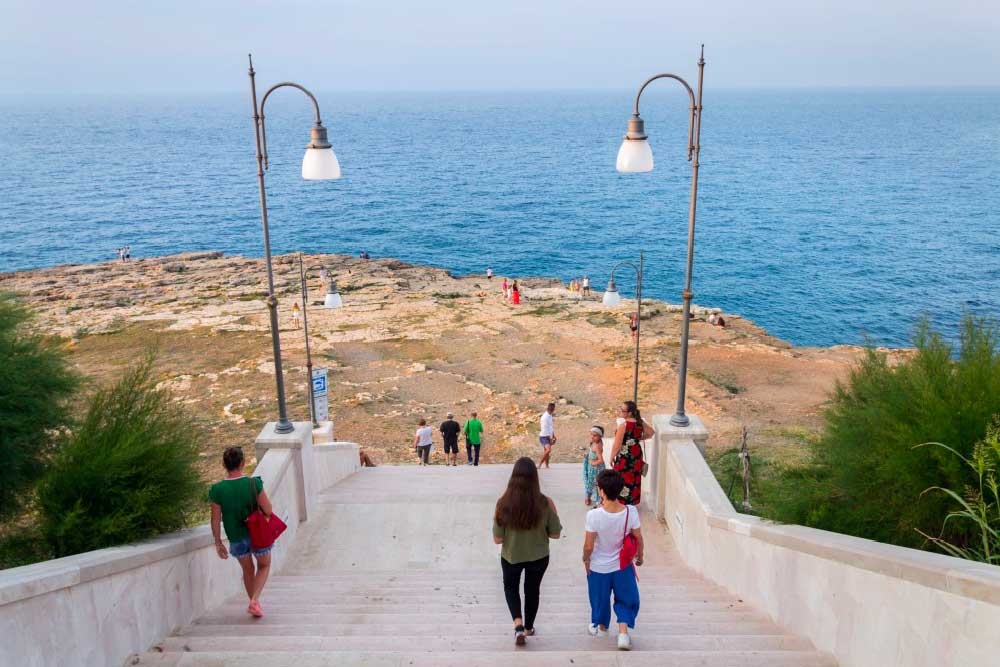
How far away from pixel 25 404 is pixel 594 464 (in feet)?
20.5

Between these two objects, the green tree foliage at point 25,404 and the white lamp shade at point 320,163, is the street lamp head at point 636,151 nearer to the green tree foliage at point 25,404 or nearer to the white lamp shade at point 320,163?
the white lamp shade at point 320,163

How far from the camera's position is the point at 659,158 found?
12069cm

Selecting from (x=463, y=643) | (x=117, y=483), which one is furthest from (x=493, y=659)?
(x=117, y=483)

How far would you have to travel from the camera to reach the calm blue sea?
50.4 meters

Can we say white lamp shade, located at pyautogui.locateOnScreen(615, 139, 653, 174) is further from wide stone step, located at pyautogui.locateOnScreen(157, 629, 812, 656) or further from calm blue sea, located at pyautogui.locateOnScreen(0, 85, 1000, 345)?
calm blue sea, located at pyautogui.locateOnScreen(0, 85, 1000, 345)

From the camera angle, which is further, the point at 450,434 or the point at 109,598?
the point at 450,434

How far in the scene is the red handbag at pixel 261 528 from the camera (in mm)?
6250

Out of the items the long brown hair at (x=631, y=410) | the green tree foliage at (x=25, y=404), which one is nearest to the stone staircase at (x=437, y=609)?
the long brown hair at (x=631, y=410)

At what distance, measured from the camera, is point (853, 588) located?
16.2 ft

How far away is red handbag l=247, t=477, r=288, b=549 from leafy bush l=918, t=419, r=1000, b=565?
4783 millimetres

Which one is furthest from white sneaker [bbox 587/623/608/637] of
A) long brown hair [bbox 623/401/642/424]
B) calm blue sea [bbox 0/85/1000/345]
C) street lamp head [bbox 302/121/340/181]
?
calm blue sea [bbox 0/85/1000/345]

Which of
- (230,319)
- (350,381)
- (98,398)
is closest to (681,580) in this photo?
(98,398)

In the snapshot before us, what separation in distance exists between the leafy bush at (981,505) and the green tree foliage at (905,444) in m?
0.06

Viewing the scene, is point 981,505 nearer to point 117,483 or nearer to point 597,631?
point 597,631
